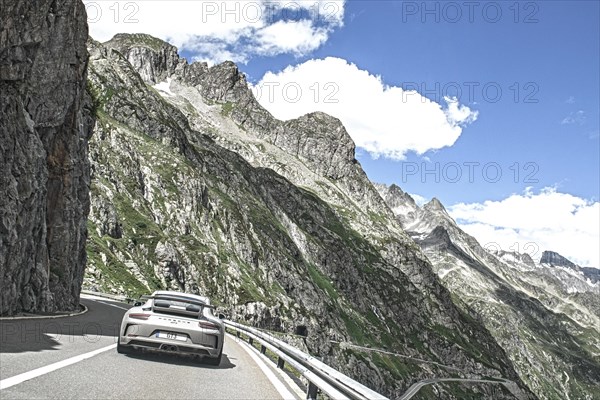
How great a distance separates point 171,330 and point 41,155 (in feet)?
63.9

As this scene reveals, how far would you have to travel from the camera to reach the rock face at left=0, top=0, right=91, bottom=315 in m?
23.7

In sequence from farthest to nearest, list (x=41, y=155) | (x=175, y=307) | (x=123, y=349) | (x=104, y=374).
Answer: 1. (x=41, y=155)
2. (x=123, y=349)
3. (x=175, y=307)
4. (x=104, y=374)

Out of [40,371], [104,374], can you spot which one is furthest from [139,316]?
[40,371]

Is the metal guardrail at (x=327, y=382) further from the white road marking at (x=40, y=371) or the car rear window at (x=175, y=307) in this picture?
the white road marking at (x=40, y=371)

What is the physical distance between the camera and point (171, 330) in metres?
12.6

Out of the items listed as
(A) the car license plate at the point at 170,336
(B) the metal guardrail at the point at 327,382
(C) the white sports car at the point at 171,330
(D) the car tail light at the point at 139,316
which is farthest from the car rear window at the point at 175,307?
(B) the metal guardrail at the point at 327,382

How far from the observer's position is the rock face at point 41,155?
77.8 feet

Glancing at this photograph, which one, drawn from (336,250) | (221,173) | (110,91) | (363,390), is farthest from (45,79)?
(336,250)

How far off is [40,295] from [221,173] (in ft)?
426

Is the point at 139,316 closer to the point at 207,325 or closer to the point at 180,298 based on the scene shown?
the point at 180,298

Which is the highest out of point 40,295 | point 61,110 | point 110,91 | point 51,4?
point 110,91

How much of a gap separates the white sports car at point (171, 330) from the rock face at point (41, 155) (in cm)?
1158

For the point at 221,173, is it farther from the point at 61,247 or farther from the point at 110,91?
the point at 61,247

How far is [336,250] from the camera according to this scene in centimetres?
18838
